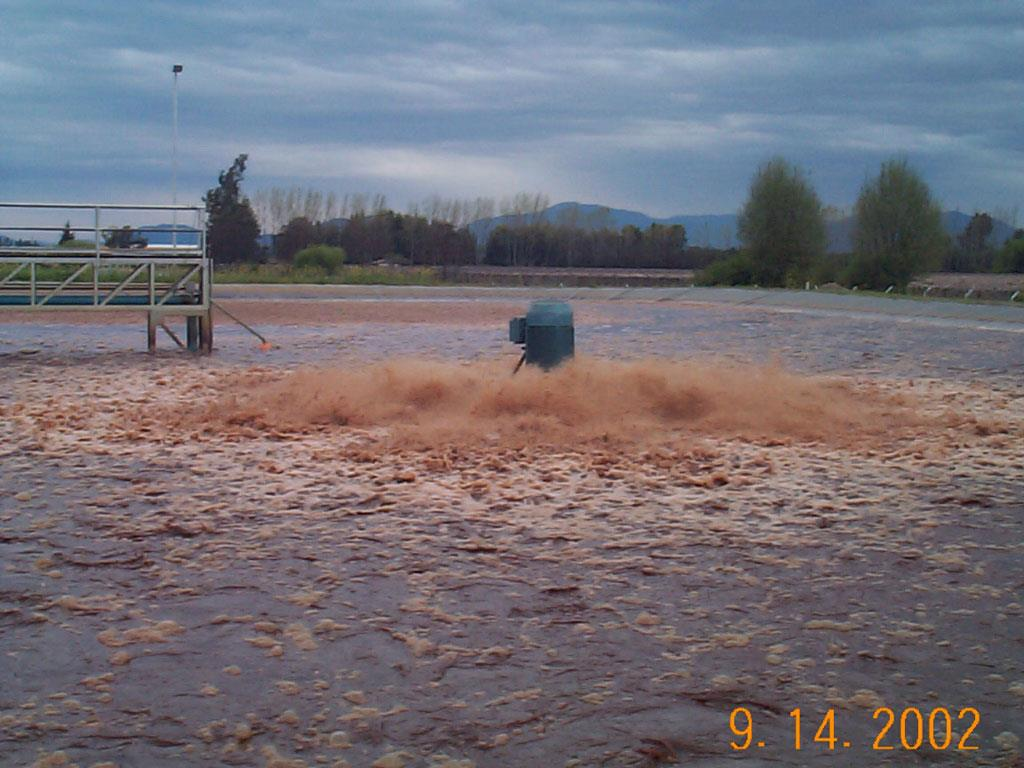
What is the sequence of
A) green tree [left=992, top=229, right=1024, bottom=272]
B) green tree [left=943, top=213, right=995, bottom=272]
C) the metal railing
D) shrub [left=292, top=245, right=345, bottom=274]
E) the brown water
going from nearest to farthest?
the brown water < the metal railing < shrub [left=292, top=245, right=345, bottom=274] < green tree [left=992, top=229, right=1024, bottom=272] < green tree [left=943, top=213, right=995, bottom=272]

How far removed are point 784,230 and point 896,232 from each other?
7495 mm

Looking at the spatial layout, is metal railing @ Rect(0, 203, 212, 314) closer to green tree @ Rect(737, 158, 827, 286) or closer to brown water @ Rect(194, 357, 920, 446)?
brown water @ Rect(194, 357, 920, 446)

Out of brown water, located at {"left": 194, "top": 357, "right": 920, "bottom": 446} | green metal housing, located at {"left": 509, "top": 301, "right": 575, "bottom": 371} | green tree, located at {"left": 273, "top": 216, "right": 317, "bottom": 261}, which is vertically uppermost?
green tree, located at {"left": 273, "top": 216, "right": 317, "bottom": 261}

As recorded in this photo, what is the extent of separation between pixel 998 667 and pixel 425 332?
1852cm

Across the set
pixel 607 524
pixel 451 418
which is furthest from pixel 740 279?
pixel 607 524

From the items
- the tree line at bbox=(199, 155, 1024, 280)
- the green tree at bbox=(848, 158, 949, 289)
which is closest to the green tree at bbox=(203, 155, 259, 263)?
the tree line at bbox=(199, 155, 1024, 280)

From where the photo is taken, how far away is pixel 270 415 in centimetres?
1100

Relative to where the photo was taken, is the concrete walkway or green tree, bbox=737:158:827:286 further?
green tree, bbox=737:158:827:286

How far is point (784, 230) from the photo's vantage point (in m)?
58.6

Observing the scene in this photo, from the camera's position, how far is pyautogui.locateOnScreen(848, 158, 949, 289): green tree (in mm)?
61125

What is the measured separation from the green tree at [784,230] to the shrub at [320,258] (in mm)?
20751

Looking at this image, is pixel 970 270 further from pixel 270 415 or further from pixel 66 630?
pixel 66 630

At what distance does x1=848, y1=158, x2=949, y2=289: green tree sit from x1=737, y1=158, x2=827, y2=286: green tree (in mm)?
3757

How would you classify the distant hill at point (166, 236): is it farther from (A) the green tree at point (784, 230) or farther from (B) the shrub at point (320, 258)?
(A) the green tree at point (784, 230)
